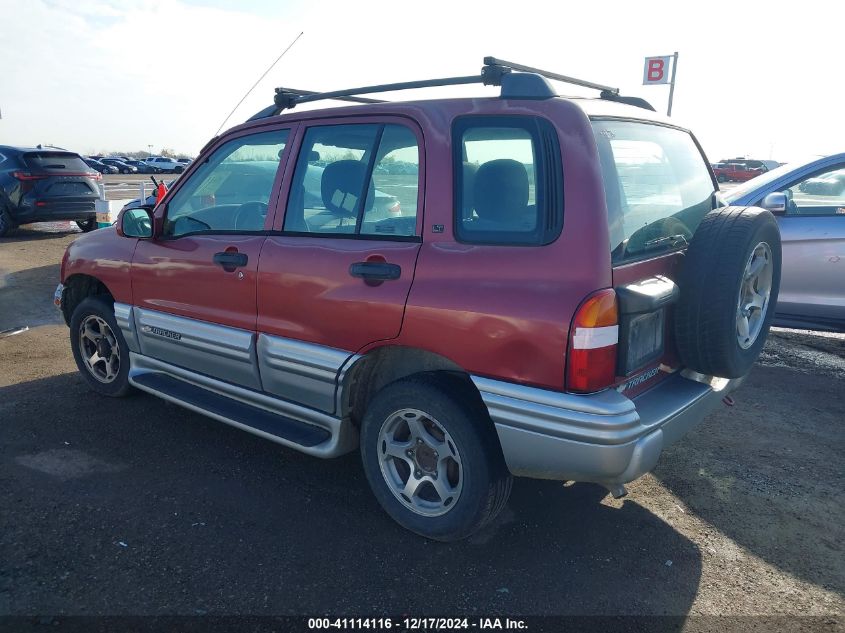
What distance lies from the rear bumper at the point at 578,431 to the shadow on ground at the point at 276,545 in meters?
0.49

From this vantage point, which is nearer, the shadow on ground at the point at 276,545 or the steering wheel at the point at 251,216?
the shadow on ground at the point at 276,545

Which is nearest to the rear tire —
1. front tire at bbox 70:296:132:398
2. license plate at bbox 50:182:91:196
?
license plate at bbox 50:182:91:196

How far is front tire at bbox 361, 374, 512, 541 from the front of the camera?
2881mm

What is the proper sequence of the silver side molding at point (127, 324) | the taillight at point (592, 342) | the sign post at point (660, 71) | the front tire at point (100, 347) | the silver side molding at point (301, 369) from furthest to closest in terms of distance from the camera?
the sign post at point (660, 71), the front tire at point (100, 347), the silver side molding at point (127, 324), the silver side molding at point (301, 369), the taillight at point (592, 342)

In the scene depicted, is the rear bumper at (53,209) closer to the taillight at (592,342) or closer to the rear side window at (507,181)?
the rear side window at (507,181)

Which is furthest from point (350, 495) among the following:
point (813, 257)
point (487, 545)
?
point (813, 257)

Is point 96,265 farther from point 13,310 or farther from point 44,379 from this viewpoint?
point 13,310

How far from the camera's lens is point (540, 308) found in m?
2.62

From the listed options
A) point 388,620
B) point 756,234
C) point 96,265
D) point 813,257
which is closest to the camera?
point 388,620

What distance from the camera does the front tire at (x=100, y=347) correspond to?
15.2 feet

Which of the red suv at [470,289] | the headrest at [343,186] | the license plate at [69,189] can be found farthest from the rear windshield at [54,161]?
the headrest at [343,186]

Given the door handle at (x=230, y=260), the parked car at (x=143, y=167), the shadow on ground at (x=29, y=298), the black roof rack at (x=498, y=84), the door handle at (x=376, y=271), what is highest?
the black roof rack at (x=498, y=84)

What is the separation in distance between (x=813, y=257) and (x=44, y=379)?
6361 millimetres

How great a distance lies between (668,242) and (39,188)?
40.6 ft
